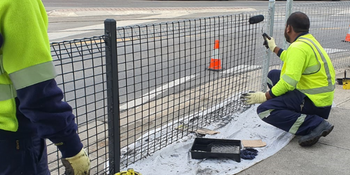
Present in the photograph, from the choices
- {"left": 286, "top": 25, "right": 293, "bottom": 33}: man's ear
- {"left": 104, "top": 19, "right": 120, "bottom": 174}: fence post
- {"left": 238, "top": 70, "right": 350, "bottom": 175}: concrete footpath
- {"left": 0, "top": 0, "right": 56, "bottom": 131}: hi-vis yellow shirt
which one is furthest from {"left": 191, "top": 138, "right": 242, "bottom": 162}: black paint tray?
{"left": 0, "top": 0, "right": 56, "bottom": 131}: hi-vis yellow shirt

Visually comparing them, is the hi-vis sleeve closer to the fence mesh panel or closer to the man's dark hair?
the fence mesh panel

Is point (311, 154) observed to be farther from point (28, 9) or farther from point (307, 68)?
point (28, 9)

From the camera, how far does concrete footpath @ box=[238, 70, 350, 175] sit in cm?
365

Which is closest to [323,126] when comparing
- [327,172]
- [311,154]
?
[311,154]

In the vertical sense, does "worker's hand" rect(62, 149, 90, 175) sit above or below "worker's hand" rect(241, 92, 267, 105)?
above

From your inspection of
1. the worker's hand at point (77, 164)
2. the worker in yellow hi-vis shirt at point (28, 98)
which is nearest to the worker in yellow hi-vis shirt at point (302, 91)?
the worker's hand at point (77, 164)

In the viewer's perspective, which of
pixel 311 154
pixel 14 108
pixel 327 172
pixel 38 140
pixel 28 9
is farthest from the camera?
pixel 311 154

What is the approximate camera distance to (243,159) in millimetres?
3850

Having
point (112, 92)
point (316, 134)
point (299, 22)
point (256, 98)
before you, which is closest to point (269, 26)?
point (299, 22)

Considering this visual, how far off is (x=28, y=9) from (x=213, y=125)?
3.42 metres

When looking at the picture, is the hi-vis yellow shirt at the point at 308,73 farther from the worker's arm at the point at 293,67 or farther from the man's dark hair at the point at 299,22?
the man's dark hair at the point at 299,22

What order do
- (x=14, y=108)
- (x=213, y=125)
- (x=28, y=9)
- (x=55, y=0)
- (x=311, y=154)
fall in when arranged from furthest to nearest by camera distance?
(x=55, y=0) < (x=213, y=125) < (x=311, y=154) < (x=14, y=108) < (x=28, y=9)

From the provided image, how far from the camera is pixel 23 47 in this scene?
157cm

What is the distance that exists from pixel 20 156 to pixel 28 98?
365mm
